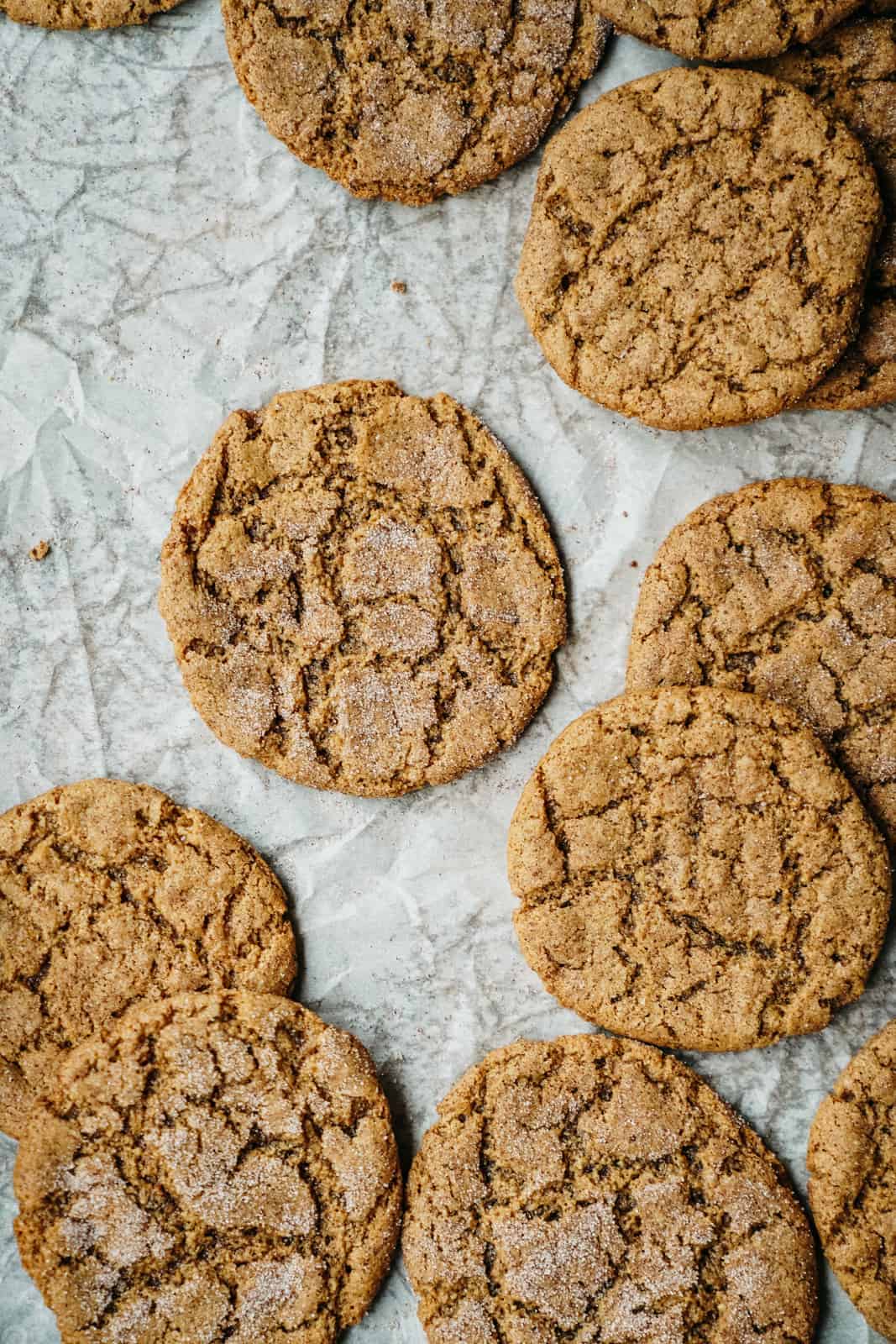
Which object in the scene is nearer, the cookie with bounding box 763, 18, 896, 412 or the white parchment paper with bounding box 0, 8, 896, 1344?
the cookie with bounding box 763, 18, 896, 412

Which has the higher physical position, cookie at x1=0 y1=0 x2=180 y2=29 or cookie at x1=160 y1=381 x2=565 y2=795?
cookie at x1=0 y1=0 x2=180 y2=29

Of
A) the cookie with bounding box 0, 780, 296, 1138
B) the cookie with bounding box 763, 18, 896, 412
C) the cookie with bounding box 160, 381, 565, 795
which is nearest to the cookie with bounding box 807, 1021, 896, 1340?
the cookie with bounding box 160, 381, 565, 795

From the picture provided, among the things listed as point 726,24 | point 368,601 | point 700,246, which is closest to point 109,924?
point 368,601

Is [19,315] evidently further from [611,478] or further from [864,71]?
[864,71]

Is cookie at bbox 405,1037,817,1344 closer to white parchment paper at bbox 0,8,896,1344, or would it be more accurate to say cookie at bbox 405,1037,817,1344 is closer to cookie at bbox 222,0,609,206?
white parchment paper at bbox 0,8,896,1344

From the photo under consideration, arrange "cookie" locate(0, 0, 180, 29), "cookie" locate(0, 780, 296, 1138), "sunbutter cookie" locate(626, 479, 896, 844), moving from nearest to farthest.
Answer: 1. "sunbutter cookie" locate(626, 479, 896, 844)
2. "cookie" locate(0, 780, 296, 1138)
3. "cookie" locate(0, 0, 180, 29)
